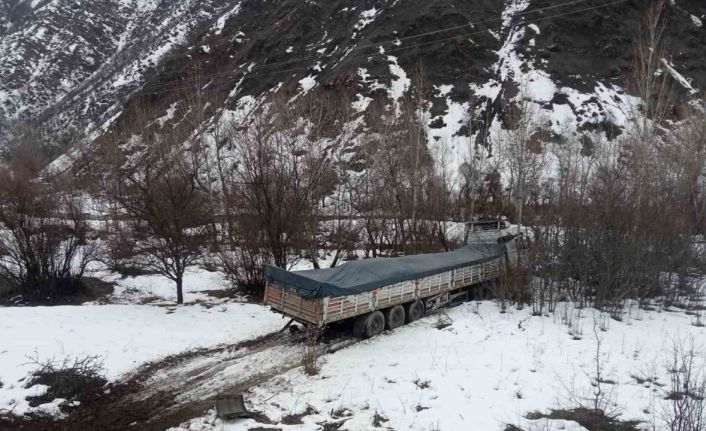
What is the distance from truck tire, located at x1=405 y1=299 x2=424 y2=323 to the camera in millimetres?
12586

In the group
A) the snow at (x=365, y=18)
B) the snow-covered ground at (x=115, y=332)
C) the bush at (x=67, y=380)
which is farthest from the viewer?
the snow at (x=365, y=18)

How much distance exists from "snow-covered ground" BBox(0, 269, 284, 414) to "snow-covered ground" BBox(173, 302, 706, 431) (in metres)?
3.06

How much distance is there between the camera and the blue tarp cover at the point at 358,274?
10422mm

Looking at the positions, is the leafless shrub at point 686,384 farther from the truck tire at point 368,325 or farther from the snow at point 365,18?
the snow at point 365,18

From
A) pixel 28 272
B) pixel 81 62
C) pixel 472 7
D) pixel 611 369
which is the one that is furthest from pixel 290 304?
pixel 81 62

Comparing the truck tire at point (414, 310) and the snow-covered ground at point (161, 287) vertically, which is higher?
the truck tire at point (414, 310)

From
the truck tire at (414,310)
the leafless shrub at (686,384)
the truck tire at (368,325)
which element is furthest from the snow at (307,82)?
the leafless shrub at (686,384)

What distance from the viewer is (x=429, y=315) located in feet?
43.8

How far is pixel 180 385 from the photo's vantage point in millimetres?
8758

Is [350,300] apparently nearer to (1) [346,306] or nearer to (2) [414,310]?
(1) [346,306]

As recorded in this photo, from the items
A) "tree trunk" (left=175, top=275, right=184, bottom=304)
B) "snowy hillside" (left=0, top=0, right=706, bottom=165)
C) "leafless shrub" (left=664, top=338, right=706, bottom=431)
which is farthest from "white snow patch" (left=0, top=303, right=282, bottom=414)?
"snowy hillside" (left=0, top=0, right=706, bottom=165)

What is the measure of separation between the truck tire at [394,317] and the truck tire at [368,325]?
1.22 feet

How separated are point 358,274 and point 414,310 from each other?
2400mm

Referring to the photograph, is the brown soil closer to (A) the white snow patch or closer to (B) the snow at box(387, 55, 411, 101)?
(A) the white snow patch
